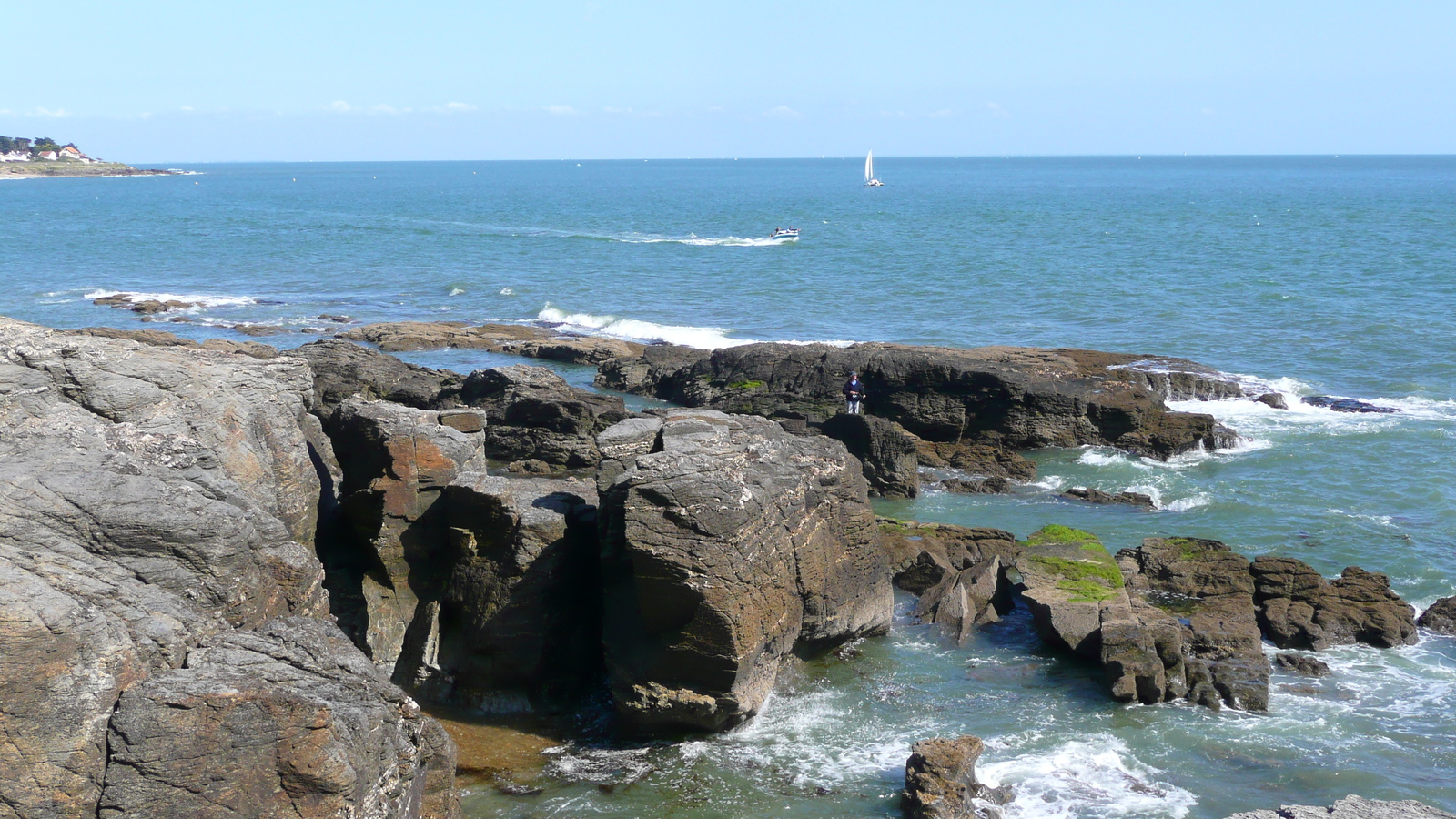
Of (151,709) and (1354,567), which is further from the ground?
(151,709)

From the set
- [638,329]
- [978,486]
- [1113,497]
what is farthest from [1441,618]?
[638,329]

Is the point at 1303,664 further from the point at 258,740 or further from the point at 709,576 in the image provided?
the point at 258,740

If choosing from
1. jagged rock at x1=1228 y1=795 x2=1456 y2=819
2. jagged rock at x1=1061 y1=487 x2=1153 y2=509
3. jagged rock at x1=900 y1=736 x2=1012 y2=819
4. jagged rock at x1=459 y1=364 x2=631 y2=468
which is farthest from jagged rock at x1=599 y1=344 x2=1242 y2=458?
jagged rock at x1=1228 y1=795 x2=1456 y2=819

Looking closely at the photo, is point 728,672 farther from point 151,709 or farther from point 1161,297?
point 1161,297

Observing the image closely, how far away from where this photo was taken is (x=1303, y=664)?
628 inches

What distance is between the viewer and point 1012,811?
1223 centimetres

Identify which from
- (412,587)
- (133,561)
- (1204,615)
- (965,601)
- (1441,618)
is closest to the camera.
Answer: (133,561)

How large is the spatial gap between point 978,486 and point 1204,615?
844 centimetres

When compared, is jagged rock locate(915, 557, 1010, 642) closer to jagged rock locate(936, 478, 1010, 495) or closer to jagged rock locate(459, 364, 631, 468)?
jagged rock locate(936, 478, 1010, 495)

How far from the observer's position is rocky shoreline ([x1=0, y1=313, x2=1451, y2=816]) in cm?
876

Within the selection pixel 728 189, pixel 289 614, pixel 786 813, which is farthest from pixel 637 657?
pixel 728 189

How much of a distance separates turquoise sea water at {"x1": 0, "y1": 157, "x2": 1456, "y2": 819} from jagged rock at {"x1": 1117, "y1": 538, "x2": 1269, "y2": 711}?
0.44 m

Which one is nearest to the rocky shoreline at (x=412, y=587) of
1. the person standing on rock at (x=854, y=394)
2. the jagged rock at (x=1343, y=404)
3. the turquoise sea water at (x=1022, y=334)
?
the turquoise sea water at (x=1022, y=334)

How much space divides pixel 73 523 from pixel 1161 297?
167 feet
